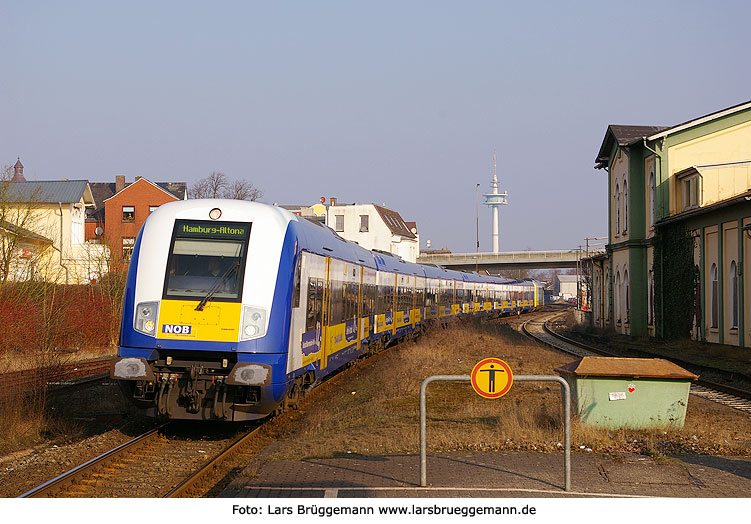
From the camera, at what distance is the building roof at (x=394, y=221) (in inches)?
3475

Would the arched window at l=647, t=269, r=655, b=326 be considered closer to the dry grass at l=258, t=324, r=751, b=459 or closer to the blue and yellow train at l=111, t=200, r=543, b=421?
the dry grass at l=258, t=324, r=751, b=459

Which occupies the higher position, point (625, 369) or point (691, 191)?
point (691, 191)

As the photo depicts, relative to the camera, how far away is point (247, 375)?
416 inches

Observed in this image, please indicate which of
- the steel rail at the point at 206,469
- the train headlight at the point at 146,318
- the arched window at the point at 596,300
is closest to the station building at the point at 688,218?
the arched window at the point at 596,300

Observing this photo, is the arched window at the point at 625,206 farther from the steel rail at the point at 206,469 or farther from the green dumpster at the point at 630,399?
the steel rail at the point at 206,469

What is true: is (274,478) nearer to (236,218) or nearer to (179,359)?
(179,359)

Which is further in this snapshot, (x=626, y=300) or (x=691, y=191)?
(x=626, y=300)

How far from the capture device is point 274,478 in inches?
328

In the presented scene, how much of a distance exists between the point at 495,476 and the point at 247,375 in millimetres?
3716

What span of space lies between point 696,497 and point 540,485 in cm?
134

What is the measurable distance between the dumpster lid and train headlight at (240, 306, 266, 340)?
3.93 m

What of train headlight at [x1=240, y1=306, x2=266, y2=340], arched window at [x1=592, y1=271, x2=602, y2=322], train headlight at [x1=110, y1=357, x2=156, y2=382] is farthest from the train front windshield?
arched window at [x1=592, y1=271, x2=602, y2=322]

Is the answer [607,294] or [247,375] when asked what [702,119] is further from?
[247,375]

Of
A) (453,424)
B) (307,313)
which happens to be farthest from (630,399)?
(307,313)
